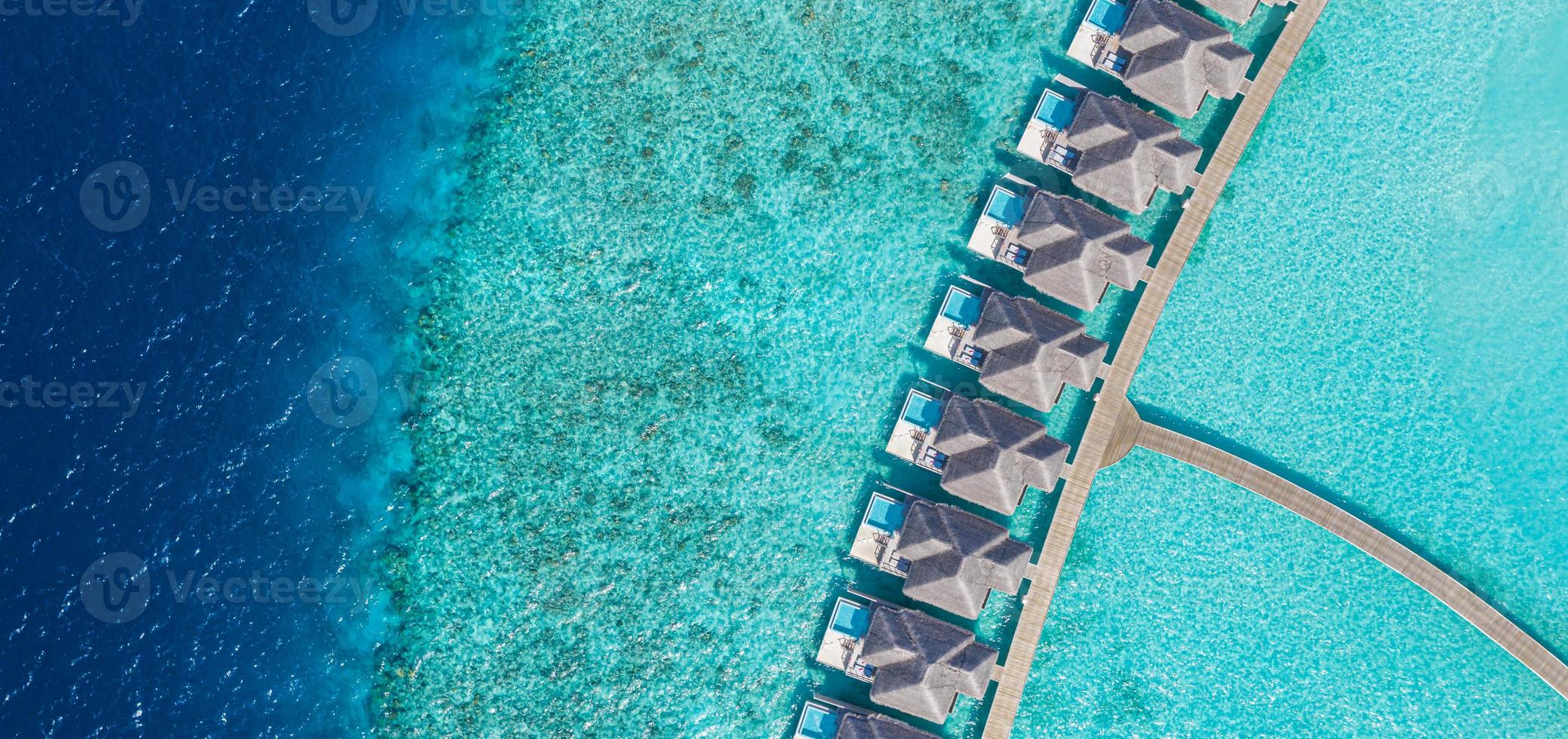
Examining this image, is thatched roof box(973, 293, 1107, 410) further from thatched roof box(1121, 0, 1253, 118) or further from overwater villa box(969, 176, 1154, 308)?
thatched roof box(1121, 0, 1253, 118)

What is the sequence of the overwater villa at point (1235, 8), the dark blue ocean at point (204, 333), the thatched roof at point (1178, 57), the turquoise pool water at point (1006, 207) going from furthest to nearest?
the dark blue ocean at point (204, 333) → the turquoise pool water at point (1006, 207) → the overwater villa at point (1235, 8) → the thatched roof at point (1178, 57)

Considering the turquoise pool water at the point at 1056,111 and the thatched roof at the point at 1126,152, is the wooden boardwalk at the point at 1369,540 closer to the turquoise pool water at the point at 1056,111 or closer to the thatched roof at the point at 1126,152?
the thatched roof at the point at 1126,152

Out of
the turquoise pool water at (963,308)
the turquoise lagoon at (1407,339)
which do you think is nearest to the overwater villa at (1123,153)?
the turquoise lagoon at (1407,339)

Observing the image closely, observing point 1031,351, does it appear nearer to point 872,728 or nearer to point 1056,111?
point 1056,111

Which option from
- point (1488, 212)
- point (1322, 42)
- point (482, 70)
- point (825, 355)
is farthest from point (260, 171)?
point (1488, 212)

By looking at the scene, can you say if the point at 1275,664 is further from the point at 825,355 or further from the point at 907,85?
the point at 907,85

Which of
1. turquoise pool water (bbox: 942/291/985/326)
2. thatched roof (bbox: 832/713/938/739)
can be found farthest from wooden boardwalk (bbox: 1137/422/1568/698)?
thatched roof (bbox: 832/713/938/739)
